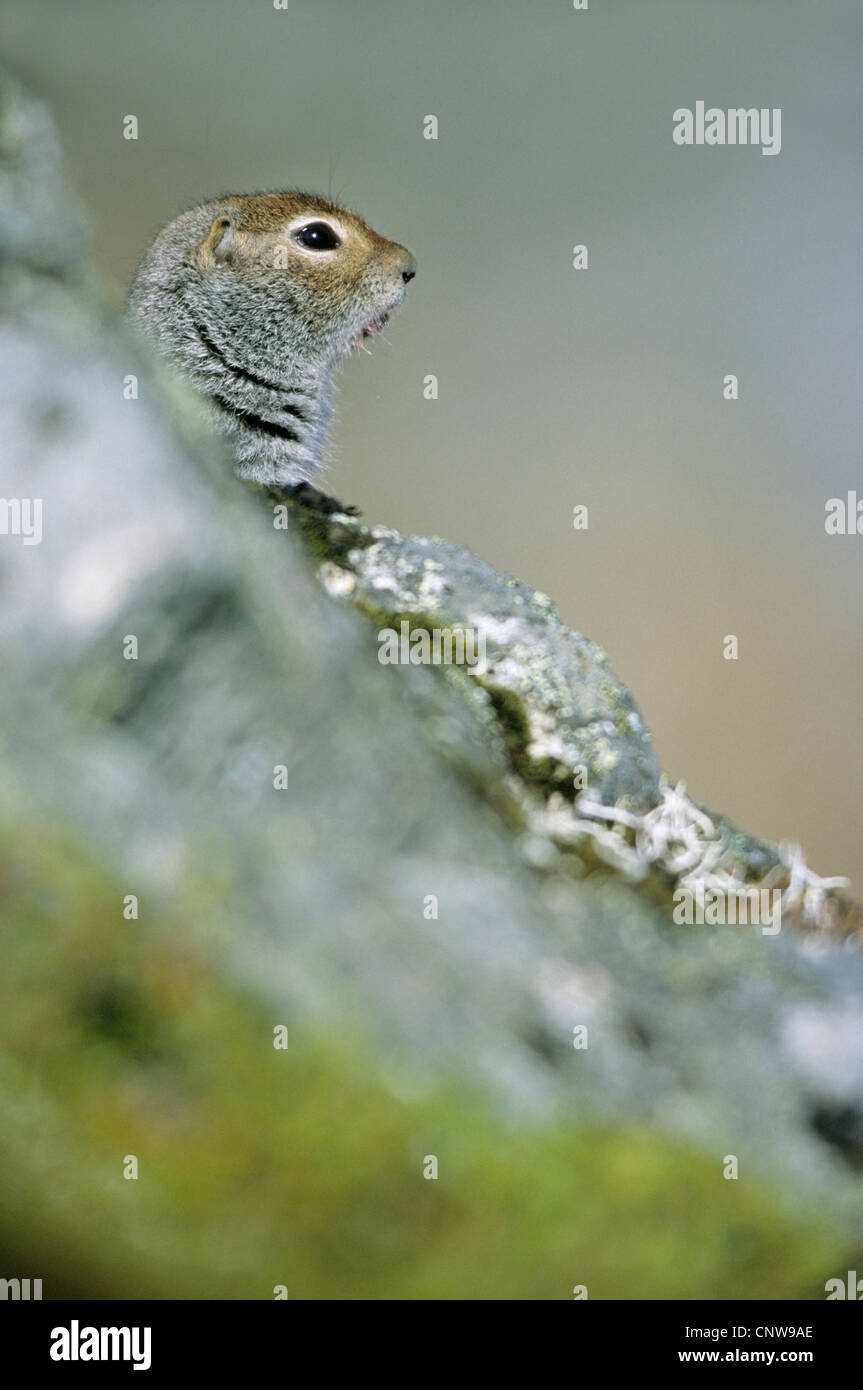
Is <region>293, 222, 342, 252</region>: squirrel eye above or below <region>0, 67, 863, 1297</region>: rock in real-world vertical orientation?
above

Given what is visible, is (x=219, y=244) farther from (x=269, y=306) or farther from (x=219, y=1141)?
(x=219, y=1141)

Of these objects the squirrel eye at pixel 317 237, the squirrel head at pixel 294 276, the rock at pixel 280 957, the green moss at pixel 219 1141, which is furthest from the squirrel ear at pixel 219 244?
the green moss at pixel 219 1141

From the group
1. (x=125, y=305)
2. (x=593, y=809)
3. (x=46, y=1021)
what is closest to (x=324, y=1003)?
(x=46, y=1021)

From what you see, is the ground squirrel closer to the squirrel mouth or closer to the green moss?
the squirrel mouth

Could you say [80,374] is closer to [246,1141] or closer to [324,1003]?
[324,1003]

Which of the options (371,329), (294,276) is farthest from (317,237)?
(371,329)

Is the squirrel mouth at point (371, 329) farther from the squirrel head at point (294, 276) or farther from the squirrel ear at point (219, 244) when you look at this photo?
the squirrel ear at point (219, 244)

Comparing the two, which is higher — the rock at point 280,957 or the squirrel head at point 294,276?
the squirrel head at point 294,276

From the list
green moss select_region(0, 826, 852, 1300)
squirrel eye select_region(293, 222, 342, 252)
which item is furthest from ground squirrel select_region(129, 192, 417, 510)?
green moss select_region(0, 826, 852, 1300)
